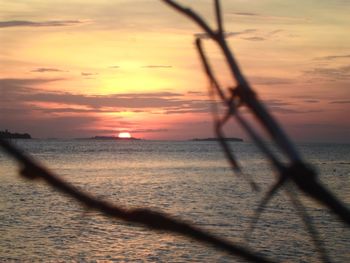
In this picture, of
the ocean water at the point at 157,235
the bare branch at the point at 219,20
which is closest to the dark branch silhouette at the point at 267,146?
the bare branch at the point at 219,20

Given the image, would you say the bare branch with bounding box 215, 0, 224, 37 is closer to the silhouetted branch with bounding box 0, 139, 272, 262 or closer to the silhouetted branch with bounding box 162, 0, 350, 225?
the silhouetted branch with bounding box 162, 0, 350, 225

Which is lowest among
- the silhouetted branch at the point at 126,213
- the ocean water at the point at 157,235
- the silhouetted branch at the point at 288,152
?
the ocean water at the point at 157,235

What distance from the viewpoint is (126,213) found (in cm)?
46

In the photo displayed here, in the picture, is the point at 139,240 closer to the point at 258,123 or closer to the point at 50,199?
the point at 50,199

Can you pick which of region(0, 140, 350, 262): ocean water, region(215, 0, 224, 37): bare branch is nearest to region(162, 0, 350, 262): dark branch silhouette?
region(215, 0, 224, 37): bare branch

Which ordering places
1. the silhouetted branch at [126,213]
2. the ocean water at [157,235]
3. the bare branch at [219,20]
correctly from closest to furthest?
the silhouetted branch at [126,213] < the bare branch at [219,20] < the ocean water at [157,235]

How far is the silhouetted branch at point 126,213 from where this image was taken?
435 millimetres

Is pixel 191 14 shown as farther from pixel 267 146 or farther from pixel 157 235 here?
pixel 157 235

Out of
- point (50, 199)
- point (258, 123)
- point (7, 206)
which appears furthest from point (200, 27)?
point (50, 199)

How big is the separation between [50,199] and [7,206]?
422 centimetres

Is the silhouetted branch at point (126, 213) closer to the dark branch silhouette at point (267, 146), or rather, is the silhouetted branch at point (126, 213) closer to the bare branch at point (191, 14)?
the dark branch silhouette at point (267, 146)

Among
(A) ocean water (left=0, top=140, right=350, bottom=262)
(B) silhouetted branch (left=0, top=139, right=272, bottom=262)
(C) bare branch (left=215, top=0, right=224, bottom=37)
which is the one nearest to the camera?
(B) silhouetted branch (left=0, top=139, right=272, bottom=262)

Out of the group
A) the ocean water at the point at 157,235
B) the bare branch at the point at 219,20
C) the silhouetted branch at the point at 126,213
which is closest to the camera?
the silhouetted branch at the point at 126,213

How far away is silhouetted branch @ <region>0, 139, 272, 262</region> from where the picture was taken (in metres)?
0.43
